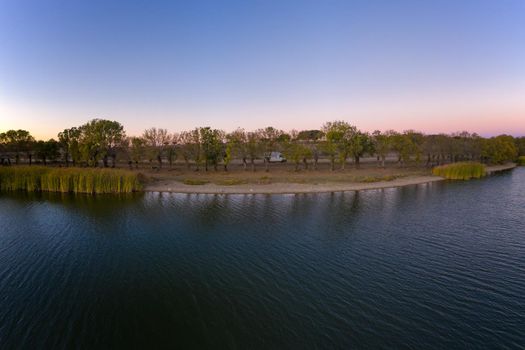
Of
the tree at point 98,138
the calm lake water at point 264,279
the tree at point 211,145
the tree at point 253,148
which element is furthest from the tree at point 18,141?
the calm lake water at point 264,279

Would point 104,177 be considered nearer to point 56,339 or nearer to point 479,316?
point 56,339

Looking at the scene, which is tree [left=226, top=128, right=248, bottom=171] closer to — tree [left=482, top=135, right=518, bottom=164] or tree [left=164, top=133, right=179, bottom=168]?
tree [left=164, top=133, right=179, bottom=168]

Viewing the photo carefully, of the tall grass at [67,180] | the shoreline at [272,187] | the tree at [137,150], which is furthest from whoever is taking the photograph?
the tree at [137,150]

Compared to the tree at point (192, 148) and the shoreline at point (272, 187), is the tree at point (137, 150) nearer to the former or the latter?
the tree at point (192, 148)

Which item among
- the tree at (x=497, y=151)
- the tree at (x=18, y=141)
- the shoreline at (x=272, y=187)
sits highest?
the tree at (x=18, y=141)

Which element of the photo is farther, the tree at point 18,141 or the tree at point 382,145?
the tree at point 18,141

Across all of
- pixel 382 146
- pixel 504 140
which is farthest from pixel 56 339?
pixel 504 140

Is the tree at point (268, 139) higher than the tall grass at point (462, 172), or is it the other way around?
the tree at point (268, 139)
